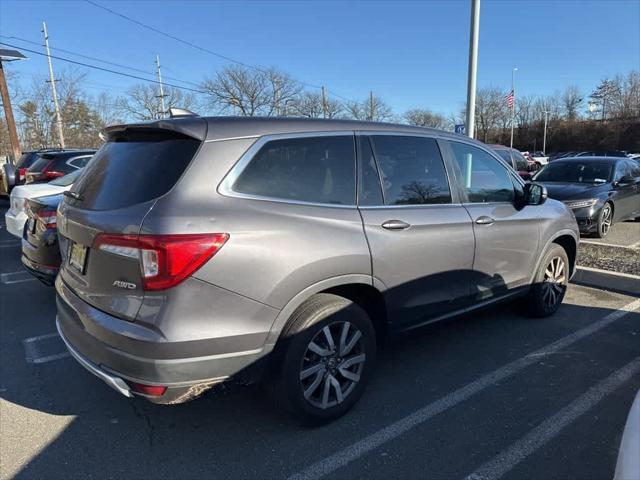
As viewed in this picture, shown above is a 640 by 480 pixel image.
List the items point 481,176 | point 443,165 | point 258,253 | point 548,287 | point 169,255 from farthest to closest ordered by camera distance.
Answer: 1. point 548,287
2. point 481,176
3. point 443,165
4. point 258,253
5. point 169,255

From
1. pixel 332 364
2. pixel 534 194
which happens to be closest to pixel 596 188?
pixel 534 194

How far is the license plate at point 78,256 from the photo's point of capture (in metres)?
2.62

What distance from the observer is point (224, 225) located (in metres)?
2.30

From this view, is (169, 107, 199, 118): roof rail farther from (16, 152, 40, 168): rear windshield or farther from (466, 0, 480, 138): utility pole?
(16, 152, 40, 168): rear windshield

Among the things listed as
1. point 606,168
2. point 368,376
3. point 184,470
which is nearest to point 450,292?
point 368,376

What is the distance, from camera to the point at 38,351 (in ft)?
13.4

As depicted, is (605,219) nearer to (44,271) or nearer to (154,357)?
(154,357)

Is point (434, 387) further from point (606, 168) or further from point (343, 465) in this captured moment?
point (606, 168)

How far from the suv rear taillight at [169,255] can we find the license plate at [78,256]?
0.55m

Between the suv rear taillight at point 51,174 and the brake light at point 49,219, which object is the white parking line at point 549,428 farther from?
the suv rear taillight at point 51,174

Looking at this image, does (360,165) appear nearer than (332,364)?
No

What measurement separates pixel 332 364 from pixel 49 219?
3412 millimetres

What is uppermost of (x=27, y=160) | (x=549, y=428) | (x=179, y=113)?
(x=179, y=113)

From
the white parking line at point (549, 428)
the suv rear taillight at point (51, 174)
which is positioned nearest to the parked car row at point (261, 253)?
the white parking line at point (549, 428)
